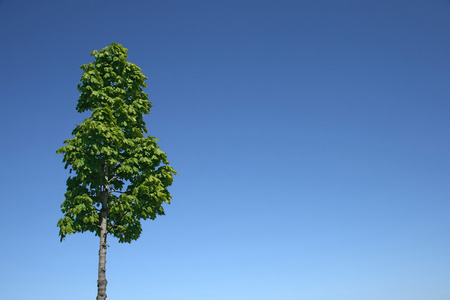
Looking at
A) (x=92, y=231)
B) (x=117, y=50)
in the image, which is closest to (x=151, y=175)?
(x=92, y=231)

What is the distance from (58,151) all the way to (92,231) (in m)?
4.77

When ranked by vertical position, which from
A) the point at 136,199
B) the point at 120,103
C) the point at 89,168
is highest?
the point at 120,103

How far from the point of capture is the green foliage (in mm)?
18922

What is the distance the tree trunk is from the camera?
57.9ft

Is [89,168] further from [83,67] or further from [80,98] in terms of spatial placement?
[83,67]

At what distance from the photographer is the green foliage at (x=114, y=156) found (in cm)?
1892

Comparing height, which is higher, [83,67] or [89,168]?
[83,67]

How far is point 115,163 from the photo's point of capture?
20.6 m

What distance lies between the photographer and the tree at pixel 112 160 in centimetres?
1884

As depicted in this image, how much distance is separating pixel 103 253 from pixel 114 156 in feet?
17.4

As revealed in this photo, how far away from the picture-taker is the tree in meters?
18.8

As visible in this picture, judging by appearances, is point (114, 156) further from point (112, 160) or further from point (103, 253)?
point (103, 253)

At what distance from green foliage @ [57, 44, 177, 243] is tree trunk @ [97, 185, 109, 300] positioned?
19 cm

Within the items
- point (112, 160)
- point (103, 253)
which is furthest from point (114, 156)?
point (103, 253)
